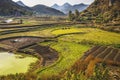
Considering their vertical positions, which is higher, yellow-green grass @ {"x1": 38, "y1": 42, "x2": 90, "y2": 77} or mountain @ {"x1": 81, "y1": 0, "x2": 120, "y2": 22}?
mountain @ {"x1": 81, "y1": 0, "x2": 120, "y2": 22}

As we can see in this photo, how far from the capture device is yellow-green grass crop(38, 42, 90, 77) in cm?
2958

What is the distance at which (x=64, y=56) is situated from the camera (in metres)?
37.4

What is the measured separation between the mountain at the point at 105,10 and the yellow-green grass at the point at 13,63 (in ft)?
186

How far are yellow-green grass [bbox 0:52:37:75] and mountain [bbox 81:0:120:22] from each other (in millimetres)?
56593

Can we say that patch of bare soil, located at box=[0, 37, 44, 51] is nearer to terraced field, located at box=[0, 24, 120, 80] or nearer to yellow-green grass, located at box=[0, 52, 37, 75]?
terraced field, located at box=[0, 24, 120, 80]

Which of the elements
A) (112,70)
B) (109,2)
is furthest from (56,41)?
(109,2)

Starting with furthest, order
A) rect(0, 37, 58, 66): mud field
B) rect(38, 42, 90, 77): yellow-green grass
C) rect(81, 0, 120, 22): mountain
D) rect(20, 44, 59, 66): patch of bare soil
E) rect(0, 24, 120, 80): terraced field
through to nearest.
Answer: rect(81, 0, 120, 22): mountain → rect(0, 37, 58, 66): mud field → rect(20, 44, 59, 66): patch of bare soil → rect(0, 24, 120, 80): terraced field → rect(38, 42, 90, 77): yellow-green grass

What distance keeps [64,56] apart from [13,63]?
8458 millimetres

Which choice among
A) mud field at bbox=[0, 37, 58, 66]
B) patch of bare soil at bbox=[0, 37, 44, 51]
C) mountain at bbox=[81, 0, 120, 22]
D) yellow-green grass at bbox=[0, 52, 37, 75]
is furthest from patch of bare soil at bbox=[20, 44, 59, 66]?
mountain at bbox=[81, 0, 120, 22]

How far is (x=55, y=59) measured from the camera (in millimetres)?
35812

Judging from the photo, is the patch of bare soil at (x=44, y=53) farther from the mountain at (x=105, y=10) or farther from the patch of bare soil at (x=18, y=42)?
the mountain at (x=105, y=10)

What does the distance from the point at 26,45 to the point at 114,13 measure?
59326 millimetres

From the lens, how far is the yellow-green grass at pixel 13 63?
30531 mm

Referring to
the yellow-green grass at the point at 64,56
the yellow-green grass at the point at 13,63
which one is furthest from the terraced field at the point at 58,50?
the yellow-green grass at the point at 13,63
